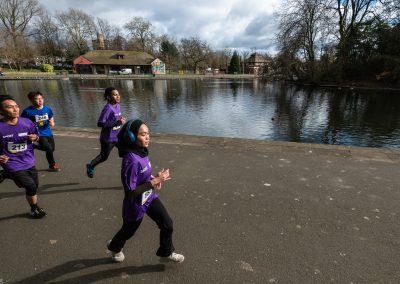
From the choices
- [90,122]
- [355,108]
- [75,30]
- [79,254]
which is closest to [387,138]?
[355,108]

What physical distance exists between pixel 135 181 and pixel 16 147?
2105 millimetres

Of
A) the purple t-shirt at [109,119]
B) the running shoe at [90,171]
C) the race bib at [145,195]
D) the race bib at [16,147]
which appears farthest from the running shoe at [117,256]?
the purple t-shirt at [109,119]

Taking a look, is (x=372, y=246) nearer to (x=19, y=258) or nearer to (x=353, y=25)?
(x=19, y=258)

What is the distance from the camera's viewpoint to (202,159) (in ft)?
19.7

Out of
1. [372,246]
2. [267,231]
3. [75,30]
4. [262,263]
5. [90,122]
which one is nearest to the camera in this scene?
[262,263]

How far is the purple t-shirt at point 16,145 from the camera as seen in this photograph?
130 inches

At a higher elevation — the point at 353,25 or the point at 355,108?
the point at 353,25

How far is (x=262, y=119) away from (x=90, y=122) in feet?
34.4

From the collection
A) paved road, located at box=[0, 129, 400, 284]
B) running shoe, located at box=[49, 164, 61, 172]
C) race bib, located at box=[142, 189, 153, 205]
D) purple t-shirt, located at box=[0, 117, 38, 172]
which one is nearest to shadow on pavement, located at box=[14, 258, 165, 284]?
paved road, located at box=[0, 129, 400, 284]

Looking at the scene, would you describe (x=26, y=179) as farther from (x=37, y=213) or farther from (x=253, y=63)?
(x=253, y=63)

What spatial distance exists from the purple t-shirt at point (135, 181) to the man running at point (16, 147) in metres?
1.83

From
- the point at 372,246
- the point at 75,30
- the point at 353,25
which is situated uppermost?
the point at 75,30

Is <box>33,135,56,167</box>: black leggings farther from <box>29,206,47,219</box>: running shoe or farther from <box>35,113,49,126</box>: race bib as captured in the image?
<box>29,206,47,219</box>: running shoe

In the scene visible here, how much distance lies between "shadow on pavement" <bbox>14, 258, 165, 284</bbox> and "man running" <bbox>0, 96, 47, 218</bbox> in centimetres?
124
